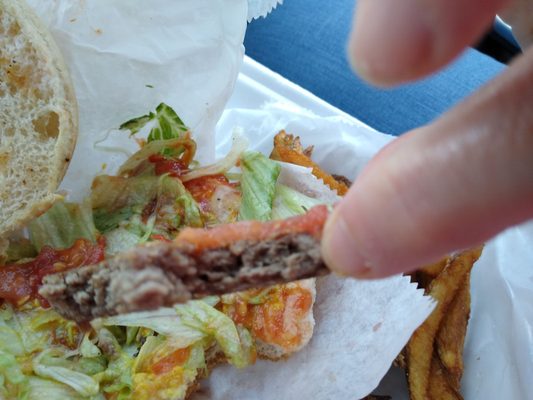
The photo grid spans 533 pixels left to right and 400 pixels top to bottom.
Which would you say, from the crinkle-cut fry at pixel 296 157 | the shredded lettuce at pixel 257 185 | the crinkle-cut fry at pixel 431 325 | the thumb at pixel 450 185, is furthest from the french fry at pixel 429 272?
the thumb at pixel 450 185

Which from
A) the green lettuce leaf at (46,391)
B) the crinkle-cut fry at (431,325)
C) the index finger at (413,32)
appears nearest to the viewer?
the index finger at (413,32)

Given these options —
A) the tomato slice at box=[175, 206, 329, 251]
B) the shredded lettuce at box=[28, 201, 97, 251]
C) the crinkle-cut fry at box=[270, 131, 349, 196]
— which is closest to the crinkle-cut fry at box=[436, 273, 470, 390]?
the crinkle-cut fry at box=[270, 131, 349, 196]

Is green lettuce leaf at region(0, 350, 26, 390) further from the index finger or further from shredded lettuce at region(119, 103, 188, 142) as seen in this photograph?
the index finger

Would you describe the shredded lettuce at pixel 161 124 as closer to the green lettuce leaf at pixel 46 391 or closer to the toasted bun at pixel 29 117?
the toasted bun at pixel 29 117

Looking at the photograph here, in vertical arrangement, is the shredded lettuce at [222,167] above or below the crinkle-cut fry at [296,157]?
above

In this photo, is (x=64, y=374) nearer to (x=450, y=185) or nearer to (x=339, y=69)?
(x=450, y=185)

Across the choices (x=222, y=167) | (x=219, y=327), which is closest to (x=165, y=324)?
(x=219, y=327)

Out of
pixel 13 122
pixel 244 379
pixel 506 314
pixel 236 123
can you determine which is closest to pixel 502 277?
pixel 506 314
